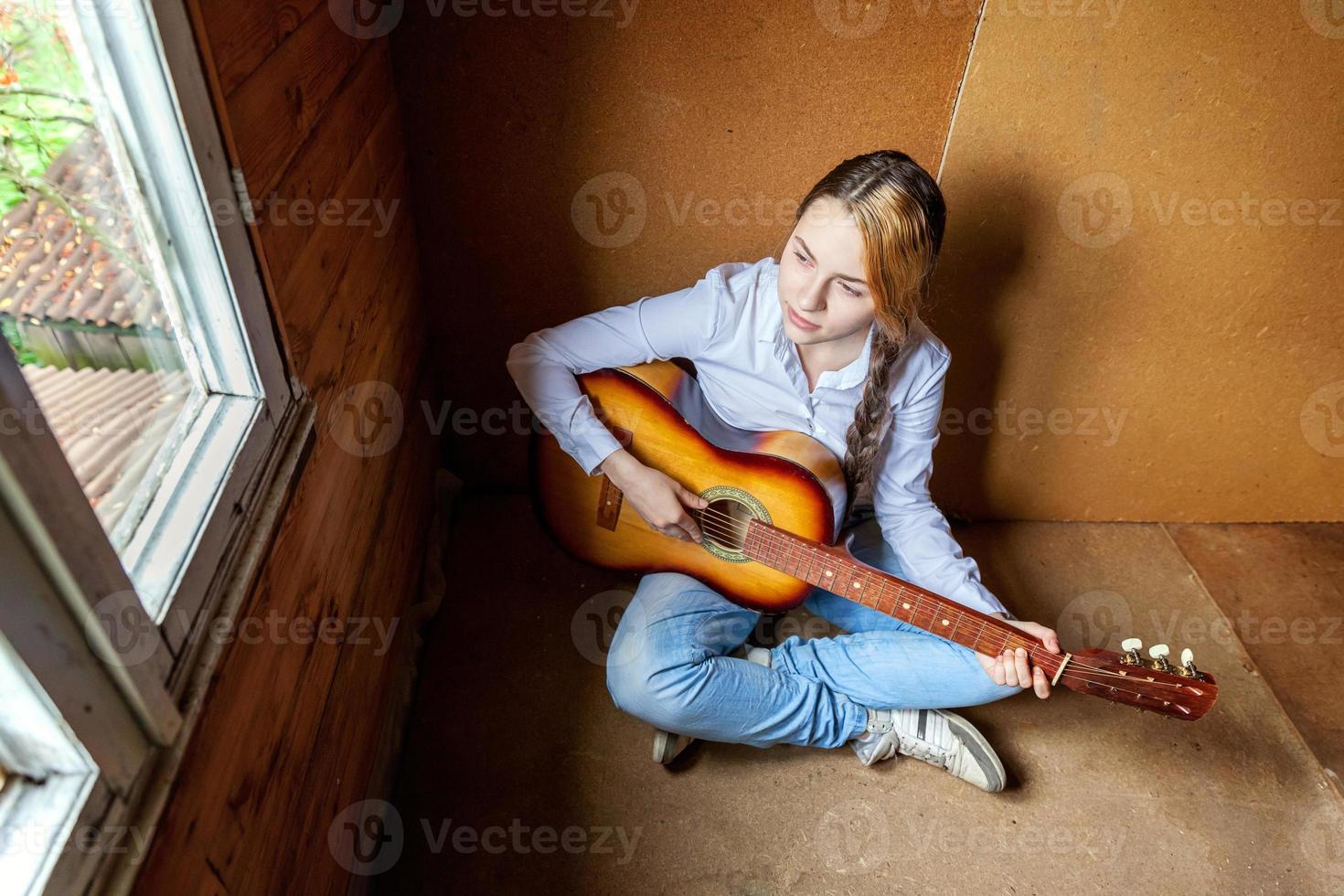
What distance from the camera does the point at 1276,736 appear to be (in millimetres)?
1731

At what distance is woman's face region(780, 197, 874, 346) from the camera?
1263mm

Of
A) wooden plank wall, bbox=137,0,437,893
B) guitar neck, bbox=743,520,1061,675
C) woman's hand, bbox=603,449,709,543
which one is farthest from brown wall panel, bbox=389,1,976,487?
guitar neck, bbox=743,520,1061,675

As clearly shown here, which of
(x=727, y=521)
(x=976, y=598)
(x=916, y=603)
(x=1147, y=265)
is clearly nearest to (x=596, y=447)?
(x=727, y=521)

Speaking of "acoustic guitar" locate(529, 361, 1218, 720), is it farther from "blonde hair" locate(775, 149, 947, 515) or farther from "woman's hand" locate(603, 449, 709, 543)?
"blonde hair" locate(775, 149, 947, 515)

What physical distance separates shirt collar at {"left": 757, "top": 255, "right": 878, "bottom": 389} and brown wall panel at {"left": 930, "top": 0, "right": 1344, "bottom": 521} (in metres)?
0.40

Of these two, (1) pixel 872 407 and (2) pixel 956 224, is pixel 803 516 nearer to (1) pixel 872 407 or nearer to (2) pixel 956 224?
(1) pixel 872 407

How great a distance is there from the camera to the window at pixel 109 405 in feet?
2.05

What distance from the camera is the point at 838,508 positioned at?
1.52 meters

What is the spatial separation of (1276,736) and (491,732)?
154 cm

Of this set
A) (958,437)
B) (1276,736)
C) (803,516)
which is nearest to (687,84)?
(803,516)

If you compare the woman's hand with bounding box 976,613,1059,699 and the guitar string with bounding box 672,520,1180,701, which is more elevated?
the woman's hand with bounding box 976,613,1059,699

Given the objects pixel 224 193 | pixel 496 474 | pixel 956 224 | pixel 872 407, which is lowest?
pixel 872 407

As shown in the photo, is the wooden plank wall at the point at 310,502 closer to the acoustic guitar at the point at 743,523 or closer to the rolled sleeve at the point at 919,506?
the acoustic guitar at the point at 743,523

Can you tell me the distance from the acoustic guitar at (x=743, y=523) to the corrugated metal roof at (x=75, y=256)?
2.71ft
